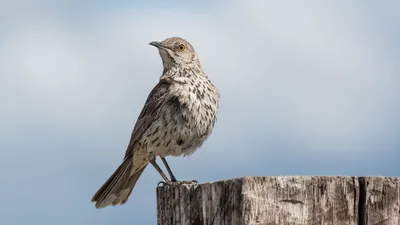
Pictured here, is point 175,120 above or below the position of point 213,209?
above

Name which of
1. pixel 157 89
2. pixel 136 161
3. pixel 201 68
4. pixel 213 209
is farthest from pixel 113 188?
pixel 213 209

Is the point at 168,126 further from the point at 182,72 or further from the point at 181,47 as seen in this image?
the point at 181,47

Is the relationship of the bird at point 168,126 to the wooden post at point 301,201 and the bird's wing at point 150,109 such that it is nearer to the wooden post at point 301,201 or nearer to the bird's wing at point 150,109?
the bird's wing at point 150,109

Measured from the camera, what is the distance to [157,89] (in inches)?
386

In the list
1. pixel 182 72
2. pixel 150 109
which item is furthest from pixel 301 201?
pixel 182 72

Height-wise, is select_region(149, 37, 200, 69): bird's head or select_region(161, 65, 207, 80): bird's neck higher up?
select_region(149, 37, 200, 69): bird's head

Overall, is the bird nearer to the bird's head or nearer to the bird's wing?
the bird's wing

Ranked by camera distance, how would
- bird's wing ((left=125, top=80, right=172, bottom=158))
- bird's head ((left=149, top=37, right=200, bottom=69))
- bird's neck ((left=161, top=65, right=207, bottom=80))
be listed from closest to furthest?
bird's wing ((left=125, top=80, right=172, bottom=158))
bird's neck ((left=161, top=65, right=207, bottom=80))
bird's head ((left=149, top=37, right=200, bottom=69))

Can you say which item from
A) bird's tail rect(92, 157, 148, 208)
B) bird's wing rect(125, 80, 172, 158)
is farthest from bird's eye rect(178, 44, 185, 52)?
bird's tail rect(92, 157, 148, 208)

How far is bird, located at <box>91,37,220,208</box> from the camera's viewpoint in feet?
30.5

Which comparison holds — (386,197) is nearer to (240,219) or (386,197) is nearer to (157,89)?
(240,219)

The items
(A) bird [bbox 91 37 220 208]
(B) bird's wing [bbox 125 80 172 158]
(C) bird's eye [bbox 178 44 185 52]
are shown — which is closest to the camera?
(A) bird [bbox 91 37 220 208]

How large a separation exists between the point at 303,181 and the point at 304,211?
0.14m

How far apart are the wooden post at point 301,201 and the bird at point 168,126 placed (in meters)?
5.09
